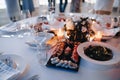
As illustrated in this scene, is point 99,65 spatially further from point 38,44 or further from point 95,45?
point 38,44

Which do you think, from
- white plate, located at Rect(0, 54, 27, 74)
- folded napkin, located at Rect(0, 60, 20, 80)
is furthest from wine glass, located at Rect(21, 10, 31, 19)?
folded napkin, located at Rect(0, 60, 20, 80)

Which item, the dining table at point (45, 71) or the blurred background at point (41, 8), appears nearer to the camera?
the dining table at point (45, 71)

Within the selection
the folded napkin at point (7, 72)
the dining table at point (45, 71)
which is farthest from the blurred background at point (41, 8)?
the folded napkin at point (7, 72)

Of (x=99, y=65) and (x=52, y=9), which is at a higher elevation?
(x=52, y=9)

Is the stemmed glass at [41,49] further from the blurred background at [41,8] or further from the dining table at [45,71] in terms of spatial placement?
the blurred background at [41,8]

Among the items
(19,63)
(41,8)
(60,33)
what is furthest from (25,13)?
(41,8)

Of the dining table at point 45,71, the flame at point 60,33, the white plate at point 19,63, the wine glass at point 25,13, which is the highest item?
the wine glass at point 25,13

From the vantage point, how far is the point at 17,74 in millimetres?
712

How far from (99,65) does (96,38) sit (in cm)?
33

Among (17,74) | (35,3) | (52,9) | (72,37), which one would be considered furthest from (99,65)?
(35,3)

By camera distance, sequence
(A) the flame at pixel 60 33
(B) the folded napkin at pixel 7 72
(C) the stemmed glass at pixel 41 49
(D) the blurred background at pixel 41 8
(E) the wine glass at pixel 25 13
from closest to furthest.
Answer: (B) the folded napkin at pixel 7 72 < (C) the stemmed glass at pixel 41 49 < (A) the flame at pixel 60 33 < (E) the wine glass at pixel 25 13 < (D) the blurred background at pixel 41 8

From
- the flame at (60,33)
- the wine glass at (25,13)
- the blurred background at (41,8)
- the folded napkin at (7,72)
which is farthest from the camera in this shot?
the blurred background at (41,8)

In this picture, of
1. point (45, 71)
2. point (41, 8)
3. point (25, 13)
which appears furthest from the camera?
point (41, 8)

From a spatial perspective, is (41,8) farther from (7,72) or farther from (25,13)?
(7,72)
